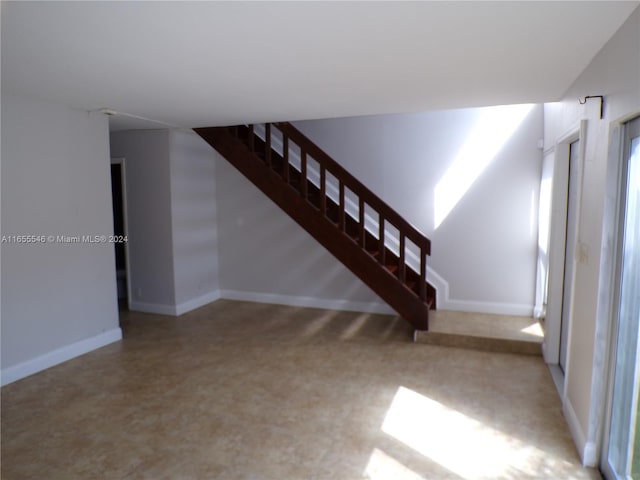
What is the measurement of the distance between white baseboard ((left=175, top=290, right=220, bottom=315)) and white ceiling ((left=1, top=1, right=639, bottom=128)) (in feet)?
9.42

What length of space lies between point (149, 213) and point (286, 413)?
360 cm

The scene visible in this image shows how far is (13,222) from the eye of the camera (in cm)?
357

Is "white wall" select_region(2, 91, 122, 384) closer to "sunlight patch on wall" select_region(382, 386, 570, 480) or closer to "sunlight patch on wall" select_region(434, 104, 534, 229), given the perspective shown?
"sunlight patch on wall" select_region(382, 386, 570, 480)

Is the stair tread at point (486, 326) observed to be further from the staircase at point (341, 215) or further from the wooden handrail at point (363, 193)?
the wooden handrail at point (363, 193)

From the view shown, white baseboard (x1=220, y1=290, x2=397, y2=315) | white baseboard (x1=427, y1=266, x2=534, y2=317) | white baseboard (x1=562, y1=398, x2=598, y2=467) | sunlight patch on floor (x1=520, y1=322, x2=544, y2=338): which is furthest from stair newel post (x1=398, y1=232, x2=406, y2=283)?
white baseboard (x1=562, y1=398, x2=598, y2=467)

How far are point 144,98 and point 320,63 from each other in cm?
178

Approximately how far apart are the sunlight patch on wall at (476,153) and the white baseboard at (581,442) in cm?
282

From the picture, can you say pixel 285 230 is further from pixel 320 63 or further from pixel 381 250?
pixel 320 63

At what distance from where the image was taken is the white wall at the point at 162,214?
5.48 meters

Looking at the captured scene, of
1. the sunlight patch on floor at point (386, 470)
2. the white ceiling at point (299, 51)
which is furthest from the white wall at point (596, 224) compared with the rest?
the sunlight patch on floor at point (386, 470)

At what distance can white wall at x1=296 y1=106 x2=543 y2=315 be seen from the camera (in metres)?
4.95

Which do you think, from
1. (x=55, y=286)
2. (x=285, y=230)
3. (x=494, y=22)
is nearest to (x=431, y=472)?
(x=494, y=22)

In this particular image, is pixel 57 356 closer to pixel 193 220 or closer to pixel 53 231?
pixel 53 231

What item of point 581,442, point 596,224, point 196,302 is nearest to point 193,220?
point 196,302
